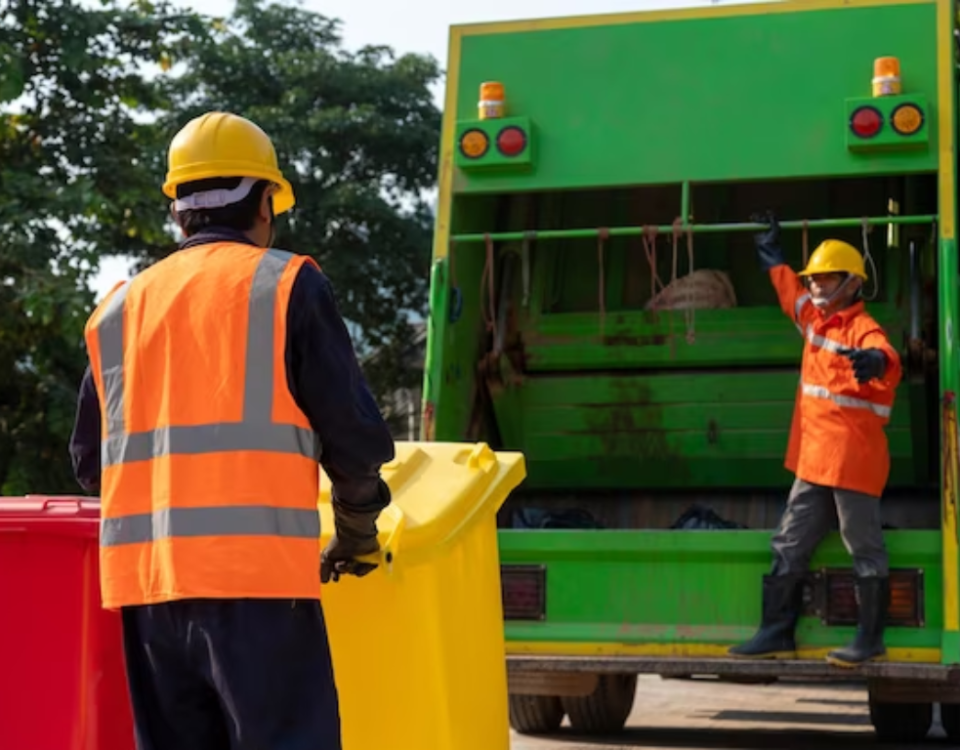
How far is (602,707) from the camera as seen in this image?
6.79m

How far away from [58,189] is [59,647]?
760cm

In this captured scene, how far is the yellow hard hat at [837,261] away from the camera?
20.0 feet

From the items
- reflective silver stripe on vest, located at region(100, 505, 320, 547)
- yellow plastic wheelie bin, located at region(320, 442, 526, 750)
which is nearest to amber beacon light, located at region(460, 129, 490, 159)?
yellow plastic wheelie bin, located at region(320, 442, 526, 750)

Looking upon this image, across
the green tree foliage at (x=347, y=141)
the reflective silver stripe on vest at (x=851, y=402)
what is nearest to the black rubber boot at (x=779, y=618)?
the reflective silver stripe on vest at (x=851, y=402)

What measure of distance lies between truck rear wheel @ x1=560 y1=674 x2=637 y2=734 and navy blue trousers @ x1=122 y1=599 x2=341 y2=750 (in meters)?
3.88

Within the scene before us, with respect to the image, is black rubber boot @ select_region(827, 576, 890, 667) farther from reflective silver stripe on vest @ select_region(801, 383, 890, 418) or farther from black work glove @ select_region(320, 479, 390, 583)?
black work glove @ select_region(320, 479, 390, 583)

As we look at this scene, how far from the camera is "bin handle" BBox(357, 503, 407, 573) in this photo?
3273mm

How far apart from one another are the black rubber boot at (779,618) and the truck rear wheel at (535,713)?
1.15 metres

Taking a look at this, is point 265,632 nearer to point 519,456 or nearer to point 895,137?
point 519,456

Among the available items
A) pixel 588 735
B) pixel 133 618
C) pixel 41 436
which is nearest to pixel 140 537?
pixel 133 618

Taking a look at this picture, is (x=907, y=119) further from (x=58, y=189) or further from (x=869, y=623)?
(x=58, y=189)

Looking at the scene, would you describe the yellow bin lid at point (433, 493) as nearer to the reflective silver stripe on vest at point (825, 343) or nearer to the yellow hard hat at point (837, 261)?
the reflective silver stripe on vest at point (825, 343)

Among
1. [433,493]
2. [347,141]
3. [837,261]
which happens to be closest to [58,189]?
[837,261]

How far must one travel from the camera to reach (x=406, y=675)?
3.53 m
